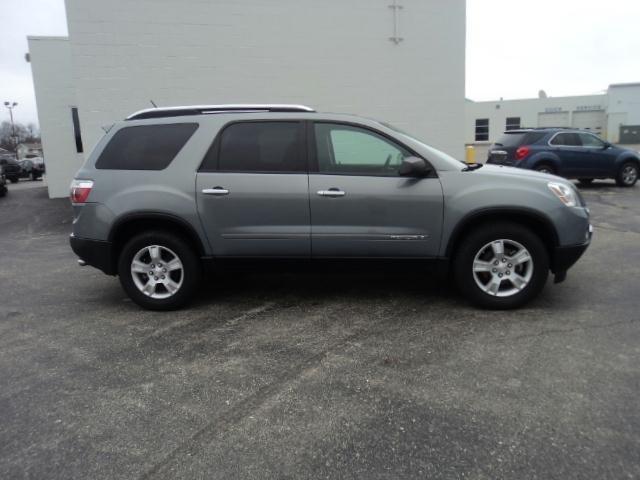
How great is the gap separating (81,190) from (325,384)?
3054 mm

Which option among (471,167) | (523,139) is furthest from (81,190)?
(523,139)

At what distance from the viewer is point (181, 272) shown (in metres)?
4.62

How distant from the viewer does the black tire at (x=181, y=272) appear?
4559 millimetres

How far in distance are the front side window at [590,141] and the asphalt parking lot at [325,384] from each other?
9.52 meters

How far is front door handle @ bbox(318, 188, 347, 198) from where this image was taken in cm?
438

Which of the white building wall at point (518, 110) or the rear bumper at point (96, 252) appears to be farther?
the white building wall at point (518, 110)

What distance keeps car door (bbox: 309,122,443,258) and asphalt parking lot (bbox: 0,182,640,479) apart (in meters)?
0.62

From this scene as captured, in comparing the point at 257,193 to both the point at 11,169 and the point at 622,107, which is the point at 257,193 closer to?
the point at 11,169

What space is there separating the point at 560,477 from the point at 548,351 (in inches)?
57.7

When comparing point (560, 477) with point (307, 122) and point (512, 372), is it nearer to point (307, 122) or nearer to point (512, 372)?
point (512, 372)

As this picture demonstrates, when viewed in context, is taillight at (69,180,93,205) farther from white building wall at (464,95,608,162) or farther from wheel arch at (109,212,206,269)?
white building wall at (464,95,608,162)

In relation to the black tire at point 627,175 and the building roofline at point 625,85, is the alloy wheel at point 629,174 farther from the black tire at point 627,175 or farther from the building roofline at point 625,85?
the building roofline at point 625,85

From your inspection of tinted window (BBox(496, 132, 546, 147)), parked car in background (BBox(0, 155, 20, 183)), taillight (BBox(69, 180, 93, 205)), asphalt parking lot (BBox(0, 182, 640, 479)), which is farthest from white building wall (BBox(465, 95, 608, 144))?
taillight (BBox(69, 180, 93, 205))

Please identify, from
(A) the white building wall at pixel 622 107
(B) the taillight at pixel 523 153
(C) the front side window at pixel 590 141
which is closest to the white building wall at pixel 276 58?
(B) the taillight at pixel 523 153
